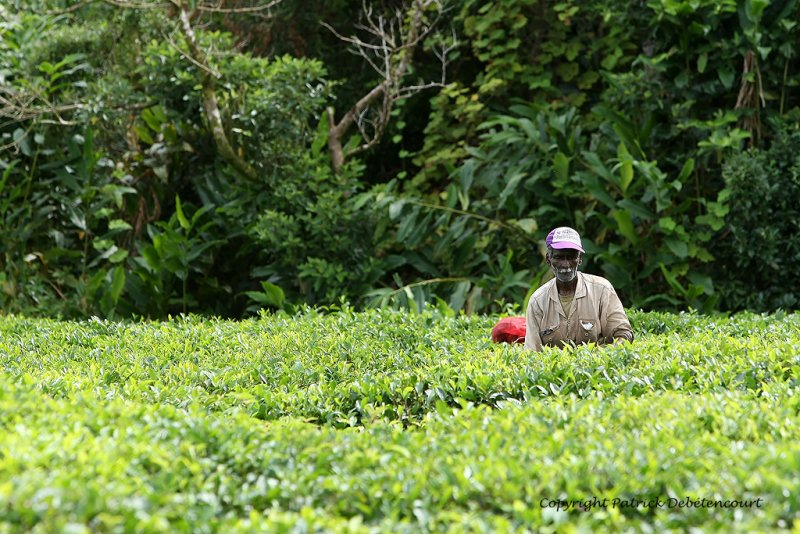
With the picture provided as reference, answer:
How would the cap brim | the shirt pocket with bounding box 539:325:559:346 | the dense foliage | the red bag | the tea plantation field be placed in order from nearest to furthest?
the tea plantation field, the cap brim, the shirt pocket with bounding box 539:325:559:346, the red bag, the dense foliage

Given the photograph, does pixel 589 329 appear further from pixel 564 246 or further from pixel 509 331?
pixel 509 331

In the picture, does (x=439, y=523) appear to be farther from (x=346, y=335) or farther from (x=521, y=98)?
(x=521, y=98)

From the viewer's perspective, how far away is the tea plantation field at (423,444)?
2.66 meters

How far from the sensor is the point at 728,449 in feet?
10.1

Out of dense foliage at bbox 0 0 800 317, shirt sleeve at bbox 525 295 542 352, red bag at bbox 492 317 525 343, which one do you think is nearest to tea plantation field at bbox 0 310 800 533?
shirt sleeve at bbox 525 295 542 352

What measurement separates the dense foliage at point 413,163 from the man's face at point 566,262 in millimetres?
2673

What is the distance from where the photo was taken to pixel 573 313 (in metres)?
5.24

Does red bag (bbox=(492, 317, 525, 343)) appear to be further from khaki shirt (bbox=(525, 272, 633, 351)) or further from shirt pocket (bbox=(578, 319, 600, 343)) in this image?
shirt pocket (bbox=(578, 319, 600, 343))

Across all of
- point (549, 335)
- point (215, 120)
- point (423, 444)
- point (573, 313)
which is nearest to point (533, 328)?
point (549, 335)

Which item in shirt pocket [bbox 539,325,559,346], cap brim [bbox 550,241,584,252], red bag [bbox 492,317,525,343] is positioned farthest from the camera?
red bag [bbox 492,317,525,343]

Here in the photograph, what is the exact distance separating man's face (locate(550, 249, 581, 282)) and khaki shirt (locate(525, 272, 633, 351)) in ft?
0.40

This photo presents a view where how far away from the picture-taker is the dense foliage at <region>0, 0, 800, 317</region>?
323 inches

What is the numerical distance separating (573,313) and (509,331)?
0.70 meters

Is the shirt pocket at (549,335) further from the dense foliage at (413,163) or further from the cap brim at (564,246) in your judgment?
the dense foliage at (413,163)
